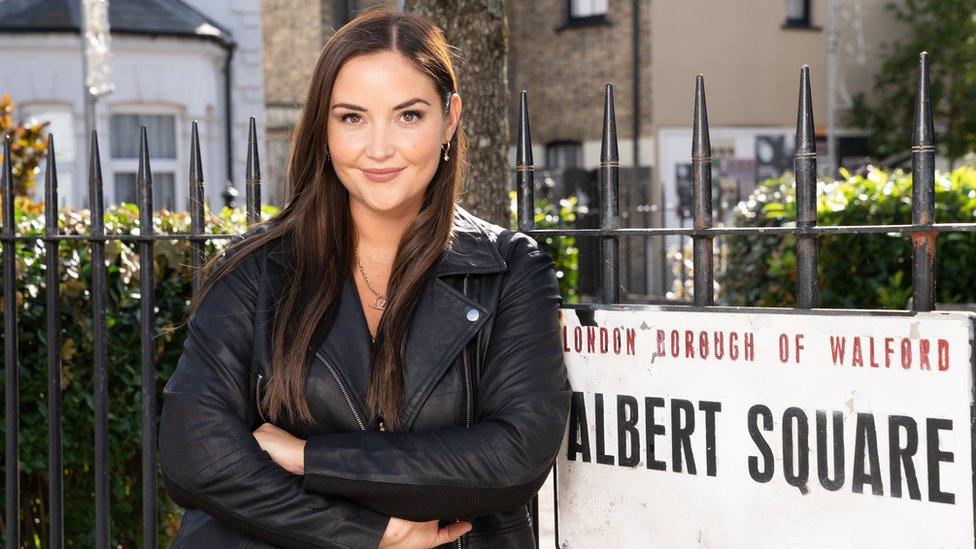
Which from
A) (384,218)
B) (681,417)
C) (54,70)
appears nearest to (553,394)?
(681,417)

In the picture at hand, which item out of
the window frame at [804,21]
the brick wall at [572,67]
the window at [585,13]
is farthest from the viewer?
the window frame at [804,21]

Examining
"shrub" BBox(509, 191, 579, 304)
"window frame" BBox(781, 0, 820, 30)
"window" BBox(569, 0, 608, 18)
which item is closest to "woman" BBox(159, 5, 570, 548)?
"shrub" BBox(509, 191, 579, 304)

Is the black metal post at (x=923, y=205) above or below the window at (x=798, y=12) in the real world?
below

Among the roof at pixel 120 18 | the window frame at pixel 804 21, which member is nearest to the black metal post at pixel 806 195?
the roof at pixel 120 18

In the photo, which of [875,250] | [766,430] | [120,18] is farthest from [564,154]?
[766,430]

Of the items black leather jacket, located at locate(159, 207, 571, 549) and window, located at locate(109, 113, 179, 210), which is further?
window, located at locate(109, 113, 179, 210)

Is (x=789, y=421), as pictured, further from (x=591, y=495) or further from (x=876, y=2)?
(x=876, y=2)

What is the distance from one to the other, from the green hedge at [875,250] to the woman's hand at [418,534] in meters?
4.27

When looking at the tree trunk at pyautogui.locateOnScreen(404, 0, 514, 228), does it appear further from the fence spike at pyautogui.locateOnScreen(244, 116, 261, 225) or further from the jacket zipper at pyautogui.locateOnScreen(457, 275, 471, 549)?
the jacket zipper at pyautogui.locateOnScreen(457, 275, 471, 549)

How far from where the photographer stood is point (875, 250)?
6.78 metres

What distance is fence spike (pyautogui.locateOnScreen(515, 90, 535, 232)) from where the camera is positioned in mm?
3176

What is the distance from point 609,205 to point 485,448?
0.76m

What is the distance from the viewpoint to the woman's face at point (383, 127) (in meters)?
2.76

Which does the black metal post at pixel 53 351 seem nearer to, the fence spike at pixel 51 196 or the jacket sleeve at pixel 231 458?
the fence spike at pixel 51 196
